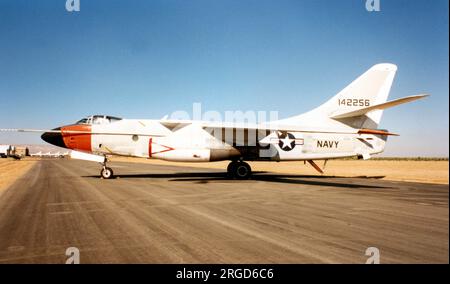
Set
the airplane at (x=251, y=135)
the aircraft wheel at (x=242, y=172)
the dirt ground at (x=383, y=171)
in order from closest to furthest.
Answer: the airplane at (x=251, y=135), the aircraft wheel at (x=242, y=172), the dirt ground at (x=383, y=171)

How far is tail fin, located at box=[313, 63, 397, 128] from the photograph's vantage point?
19359mm

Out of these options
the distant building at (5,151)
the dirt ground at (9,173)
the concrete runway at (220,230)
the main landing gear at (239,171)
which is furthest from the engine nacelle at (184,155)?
the distant building at (5,151)

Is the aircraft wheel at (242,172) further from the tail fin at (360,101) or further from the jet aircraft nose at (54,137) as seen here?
the jet aircraft nose at (54,137)

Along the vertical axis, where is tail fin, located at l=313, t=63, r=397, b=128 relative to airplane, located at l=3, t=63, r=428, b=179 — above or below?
above

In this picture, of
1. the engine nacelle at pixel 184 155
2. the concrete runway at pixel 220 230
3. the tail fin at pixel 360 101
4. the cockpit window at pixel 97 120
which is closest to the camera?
the concrete runway at pixel 220 230

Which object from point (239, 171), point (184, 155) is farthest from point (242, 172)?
point (184, 155)

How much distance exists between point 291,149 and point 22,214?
1494 cm

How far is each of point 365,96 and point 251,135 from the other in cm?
766

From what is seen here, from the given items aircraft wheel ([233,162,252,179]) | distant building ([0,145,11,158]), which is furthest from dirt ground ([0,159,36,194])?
distant building ([0,145,11,158])

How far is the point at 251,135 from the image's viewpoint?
63.1ft

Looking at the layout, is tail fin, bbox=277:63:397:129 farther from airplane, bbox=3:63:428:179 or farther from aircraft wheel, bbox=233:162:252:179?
aircraft wheel, bbox=233:162:252:179

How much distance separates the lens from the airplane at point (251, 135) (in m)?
18.2
